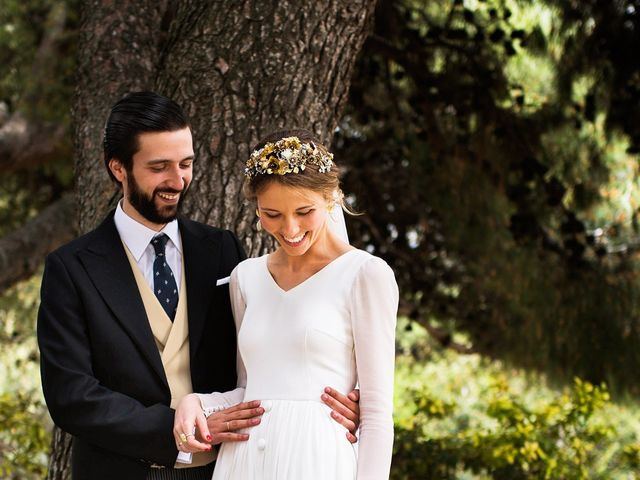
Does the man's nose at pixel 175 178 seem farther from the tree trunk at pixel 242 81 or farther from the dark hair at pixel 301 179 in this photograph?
the tree trunk at pixel 242 81

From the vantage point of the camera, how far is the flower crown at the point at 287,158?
2223 mm

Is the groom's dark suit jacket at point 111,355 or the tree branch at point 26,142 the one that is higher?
the tree branch at point 26,142

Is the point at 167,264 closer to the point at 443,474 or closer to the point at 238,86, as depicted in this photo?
the point at 238,86

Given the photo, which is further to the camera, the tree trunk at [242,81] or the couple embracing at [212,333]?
the tree trunk at [242,81]

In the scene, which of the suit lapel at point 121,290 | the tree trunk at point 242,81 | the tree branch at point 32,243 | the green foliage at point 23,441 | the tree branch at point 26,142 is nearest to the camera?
the suit lapel at point 121,290

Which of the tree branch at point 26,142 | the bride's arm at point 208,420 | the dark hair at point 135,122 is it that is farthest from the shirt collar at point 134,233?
the tree branch at point 26,142

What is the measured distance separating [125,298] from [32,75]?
4.33m

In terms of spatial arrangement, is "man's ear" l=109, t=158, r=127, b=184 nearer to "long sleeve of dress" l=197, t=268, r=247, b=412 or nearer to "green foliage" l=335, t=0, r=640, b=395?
"long sleeve of dress" l=197, t=268, r=247, b=412

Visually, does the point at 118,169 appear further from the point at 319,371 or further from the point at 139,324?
the point at 319,371

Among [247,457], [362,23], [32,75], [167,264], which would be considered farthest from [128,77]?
[32,75]

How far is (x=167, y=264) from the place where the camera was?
8.02 ft

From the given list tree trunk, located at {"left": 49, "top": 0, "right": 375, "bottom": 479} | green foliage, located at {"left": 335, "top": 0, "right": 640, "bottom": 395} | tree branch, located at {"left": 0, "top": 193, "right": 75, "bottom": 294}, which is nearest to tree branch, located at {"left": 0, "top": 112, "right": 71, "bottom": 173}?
tree branch, located at {"left": 0, "top": 193, "right": 75, "bottom": 294}

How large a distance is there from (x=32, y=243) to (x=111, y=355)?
432 centimetres

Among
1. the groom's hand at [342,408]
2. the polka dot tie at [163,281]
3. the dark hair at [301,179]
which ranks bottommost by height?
the groom's hand at [342,408]
